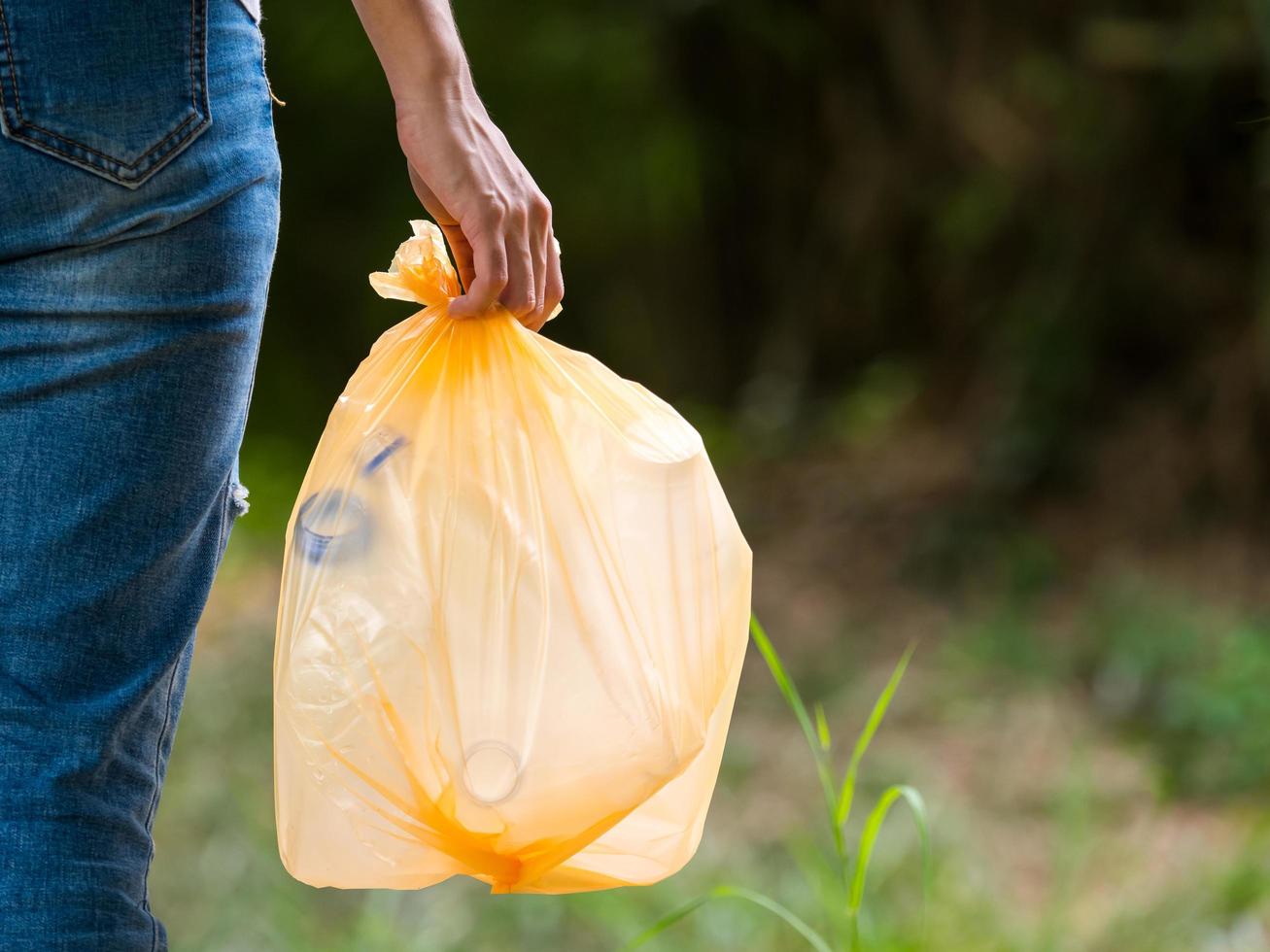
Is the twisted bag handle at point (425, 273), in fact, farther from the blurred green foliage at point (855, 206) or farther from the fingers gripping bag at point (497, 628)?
the blurred green foliage at point (855, 206)

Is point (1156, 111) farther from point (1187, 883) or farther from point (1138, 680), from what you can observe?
point (1187, 883)

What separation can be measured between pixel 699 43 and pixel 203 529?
546 centimetres

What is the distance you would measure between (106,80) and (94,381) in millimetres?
205

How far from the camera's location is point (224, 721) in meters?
3.31

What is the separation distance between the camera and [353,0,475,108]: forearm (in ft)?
3.58

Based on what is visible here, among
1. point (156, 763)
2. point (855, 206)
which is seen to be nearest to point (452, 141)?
point (156, 763)

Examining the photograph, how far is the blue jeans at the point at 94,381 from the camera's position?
0.99 meters

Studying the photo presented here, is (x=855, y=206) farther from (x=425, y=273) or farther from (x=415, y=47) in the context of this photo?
(x=415, y=47)

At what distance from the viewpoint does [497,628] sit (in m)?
1.16

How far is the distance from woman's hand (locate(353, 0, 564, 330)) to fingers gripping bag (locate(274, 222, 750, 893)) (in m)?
0.11

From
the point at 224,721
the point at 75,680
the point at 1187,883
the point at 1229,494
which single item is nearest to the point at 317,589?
the point at 75,680

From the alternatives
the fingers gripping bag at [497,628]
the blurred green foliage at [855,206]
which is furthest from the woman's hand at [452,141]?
the blurred green foliage at [855,206]

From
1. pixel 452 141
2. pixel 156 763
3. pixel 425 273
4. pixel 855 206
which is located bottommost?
pixel 855 206

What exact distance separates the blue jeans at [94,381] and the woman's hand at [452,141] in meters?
0.12
